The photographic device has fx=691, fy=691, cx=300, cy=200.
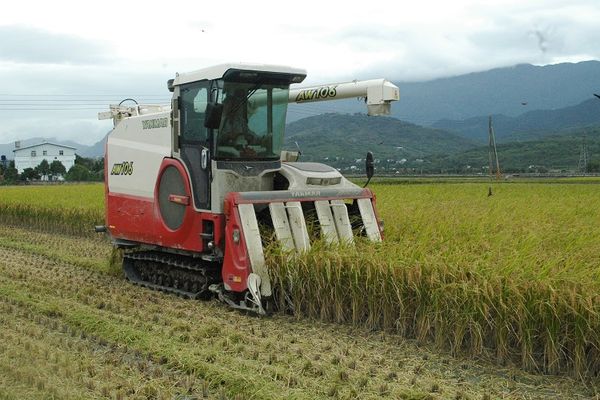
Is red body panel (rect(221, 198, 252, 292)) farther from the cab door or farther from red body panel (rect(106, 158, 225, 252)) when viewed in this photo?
the cab door

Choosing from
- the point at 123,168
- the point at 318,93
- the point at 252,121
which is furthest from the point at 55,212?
the point at 252,121

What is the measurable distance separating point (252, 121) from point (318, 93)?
1464 mm

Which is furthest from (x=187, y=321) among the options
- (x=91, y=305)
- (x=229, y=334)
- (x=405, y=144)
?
(x=405, y=144)

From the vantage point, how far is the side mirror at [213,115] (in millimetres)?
8461

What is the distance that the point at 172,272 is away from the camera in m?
9.83

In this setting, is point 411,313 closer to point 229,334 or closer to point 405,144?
point 229,334

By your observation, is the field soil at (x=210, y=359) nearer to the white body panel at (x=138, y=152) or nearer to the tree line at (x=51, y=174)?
the white body panel at (x=138, y=152)

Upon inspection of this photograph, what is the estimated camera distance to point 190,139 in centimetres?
927

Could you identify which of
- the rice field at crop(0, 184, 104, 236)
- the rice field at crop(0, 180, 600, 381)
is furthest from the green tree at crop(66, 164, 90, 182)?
the rice field at crop(0, 180, 600, 381)

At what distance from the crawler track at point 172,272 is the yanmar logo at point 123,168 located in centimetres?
126

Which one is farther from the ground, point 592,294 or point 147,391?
point 592,294

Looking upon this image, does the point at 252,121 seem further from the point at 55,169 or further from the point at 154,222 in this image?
the point at 55,169

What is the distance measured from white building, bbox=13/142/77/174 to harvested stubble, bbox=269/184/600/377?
4459 inches

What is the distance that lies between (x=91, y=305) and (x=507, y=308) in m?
4.95
